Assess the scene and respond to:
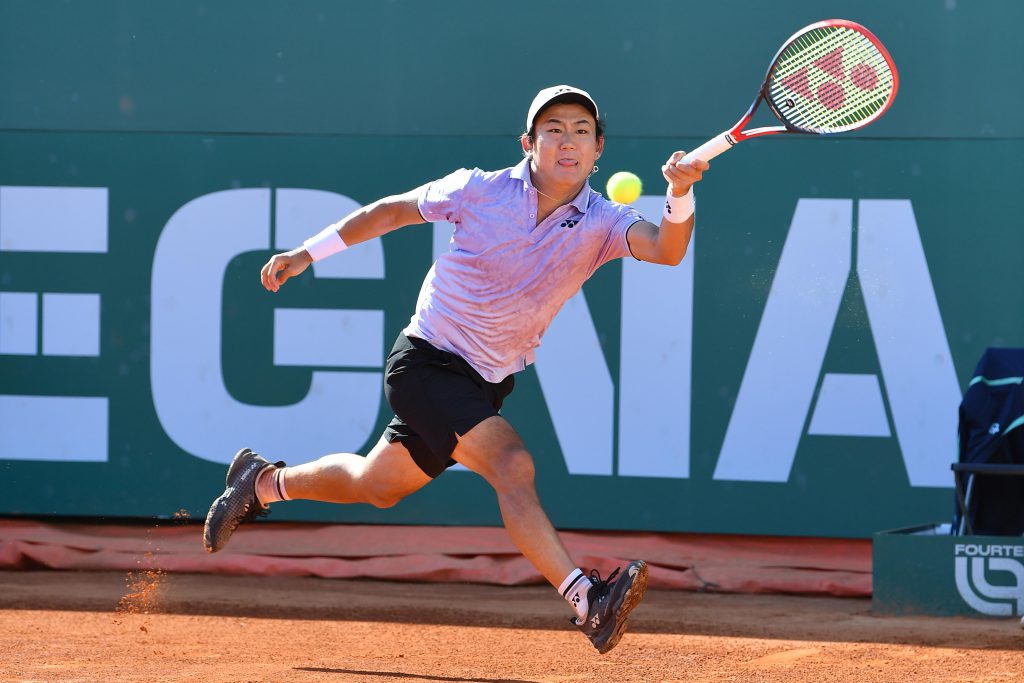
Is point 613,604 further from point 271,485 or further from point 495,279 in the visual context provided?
point 271,485

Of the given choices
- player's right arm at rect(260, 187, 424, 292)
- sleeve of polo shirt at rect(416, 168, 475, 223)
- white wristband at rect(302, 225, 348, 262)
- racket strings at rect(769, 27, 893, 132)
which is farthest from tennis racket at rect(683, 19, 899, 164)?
white wristband at rect(302, 225, 348, 262)

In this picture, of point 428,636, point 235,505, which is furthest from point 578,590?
point 428,636

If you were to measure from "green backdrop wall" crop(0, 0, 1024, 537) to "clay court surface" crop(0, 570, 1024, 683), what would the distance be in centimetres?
38

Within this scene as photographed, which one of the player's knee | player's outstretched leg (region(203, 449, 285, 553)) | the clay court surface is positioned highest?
the player's knee

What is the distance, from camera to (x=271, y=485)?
422 centimetres

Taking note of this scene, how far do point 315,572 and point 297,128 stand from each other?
1.87m

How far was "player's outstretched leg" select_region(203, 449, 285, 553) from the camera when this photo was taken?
Answer: 4.23 metres

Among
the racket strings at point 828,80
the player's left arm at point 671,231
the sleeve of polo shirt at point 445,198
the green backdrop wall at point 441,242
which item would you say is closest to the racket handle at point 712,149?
the player's left arm at point 671,231

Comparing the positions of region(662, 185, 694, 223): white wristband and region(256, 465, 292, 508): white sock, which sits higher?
region(662, 185, 694, 223): white wristband

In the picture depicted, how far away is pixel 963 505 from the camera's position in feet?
16.1

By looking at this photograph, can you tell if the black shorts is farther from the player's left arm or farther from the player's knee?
the player's left arm

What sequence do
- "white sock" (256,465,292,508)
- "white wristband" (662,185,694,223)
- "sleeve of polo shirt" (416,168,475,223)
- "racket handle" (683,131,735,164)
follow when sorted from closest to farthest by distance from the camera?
"racket handle" (683,131,735,164)
"white wristband" (662,185,694,223)
"sleeve of polo shirt" (416,168,475,223)
"white sock" (256,465,292,508)

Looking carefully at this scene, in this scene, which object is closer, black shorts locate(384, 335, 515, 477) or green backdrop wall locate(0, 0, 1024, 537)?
black shorts locate(384, 335, 515, 477)

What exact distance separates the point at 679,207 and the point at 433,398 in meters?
0.81
